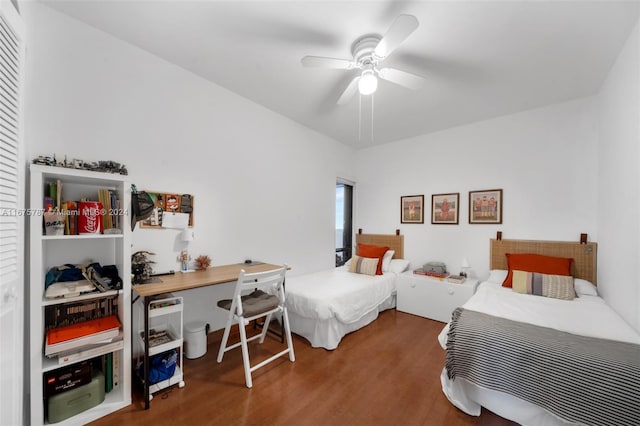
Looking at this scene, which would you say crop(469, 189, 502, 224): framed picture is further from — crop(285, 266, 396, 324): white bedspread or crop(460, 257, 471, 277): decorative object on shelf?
crop(285, 266, 396, 324): white bedspread

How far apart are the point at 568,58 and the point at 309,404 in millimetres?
3437

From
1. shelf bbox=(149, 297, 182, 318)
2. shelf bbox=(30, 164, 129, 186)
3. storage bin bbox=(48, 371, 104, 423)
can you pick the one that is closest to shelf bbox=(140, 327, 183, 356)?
shelf bbox=(149, 297, 182, 318)

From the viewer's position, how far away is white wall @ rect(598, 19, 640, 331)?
1.79m

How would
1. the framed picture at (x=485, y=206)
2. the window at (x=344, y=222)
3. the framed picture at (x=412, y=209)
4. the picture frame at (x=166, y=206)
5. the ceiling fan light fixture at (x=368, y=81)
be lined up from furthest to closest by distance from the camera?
the window at (x=344, y=222) → the framed picture at (x=412, y=209) → the framed picture at (x=485, y=206) → the picture frame at (x=166, y=206) → the ceiling fan light fixture at (x=368, y=81)

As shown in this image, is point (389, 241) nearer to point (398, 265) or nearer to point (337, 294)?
point (398, 265)

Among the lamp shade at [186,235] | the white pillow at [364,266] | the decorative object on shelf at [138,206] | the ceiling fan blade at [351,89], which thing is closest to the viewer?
the decorative object on shelf at [138,206]

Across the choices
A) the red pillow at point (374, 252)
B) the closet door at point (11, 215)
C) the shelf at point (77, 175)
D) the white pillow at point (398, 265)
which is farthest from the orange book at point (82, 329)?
the white pillow at point (398, 265)

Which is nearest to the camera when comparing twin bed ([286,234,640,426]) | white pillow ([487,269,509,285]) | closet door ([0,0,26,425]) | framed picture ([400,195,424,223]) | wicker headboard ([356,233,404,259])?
closet door ([0,0,26,425])

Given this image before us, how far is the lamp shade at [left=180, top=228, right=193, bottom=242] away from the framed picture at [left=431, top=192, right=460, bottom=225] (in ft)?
10.7

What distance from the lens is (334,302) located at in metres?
2.54

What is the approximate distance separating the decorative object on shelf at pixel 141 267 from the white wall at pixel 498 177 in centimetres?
337

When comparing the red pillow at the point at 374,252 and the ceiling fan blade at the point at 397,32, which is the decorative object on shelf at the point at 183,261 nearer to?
the ceiling fan blade at the point at 397,32

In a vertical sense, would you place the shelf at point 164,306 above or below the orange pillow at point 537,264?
below

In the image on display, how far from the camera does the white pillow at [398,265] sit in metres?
3.84
